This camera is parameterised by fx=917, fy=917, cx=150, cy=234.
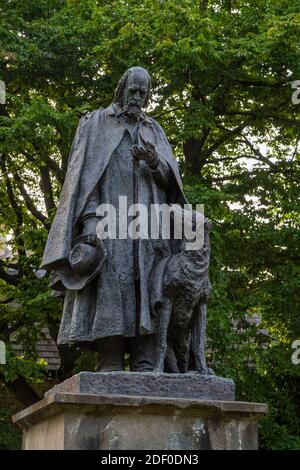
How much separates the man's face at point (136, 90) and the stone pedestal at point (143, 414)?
7.40 ft

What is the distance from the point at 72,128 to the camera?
14.4 m

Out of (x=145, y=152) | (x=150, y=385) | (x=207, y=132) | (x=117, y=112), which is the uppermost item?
(x=207, y=132)

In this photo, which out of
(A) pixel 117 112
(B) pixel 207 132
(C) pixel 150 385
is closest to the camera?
(C) pixel 150 385

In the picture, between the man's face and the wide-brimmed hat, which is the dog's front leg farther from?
the man's face

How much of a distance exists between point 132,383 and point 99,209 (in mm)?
1387

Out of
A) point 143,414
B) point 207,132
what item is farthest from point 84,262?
point 207,132

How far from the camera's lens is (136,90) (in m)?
7.22

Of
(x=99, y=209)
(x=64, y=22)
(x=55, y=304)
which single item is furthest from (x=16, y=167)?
(x=99, y=209)

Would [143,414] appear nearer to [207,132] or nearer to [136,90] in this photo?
[136,90]

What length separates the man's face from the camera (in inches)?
283

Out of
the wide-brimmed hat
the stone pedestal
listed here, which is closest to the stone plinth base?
the stone pedestal

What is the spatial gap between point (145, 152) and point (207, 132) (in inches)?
381

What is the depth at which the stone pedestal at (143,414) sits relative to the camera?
5867 millimetres
